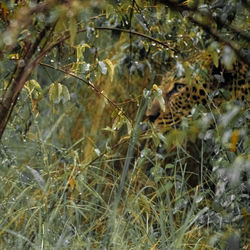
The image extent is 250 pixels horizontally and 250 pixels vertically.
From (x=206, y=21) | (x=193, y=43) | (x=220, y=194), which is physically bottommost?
(x=220, y=194)

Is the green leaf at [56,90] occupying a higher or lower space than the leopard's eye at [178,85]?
higher

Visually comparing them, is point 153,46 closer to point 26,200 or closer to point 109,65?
point 109,65

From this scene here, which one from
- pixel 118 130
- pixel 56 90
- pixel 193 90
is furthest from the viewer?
pixel 193 90

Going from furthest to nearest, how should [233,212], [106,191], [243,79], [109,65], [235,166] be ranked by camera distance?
[243,79] < [106,191] < [233,212] < [109,65] < [235,166]

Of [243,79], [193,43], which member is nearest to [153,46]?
[193,43]

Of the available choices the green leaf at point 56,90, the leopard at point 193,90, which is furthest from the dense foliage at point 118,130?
the leopard at point 193,90

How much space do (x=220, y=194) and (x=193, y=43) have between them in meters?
0.65

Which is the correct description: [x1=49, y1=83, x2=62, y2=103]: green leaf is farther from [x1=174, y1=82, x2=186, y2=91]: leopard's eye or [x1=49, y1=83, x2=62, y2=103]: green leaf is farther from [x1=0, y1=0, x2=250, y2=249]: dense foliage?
[x1=174, y1=82, x2=186, y2=91]: leopard's eye

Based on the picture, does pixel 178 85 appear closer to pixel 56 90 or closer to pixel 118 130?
pixel 118 130

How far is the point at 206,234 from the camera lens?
236 cm

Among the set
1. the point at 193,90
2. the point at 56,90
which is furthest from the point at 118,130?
the point at 193,90

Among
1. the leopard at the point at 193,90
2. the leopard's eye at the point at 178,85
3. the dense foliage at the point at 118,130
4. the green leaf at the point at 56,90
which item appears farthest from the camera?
the leopard's eye at the point at 178,85

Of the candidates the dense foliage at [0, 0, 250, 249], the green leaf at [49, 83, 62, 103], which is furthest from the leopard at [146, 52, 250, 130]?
the green leaf at [49, 83, 62, 103]

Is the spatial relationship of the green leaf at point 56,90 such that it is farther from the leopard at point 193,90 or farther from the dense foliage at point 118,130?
the leopard at point 193,90
